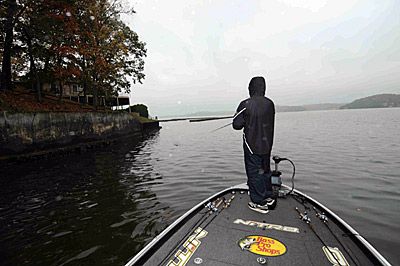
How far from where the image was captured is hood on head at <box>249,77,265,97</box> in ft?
15.7

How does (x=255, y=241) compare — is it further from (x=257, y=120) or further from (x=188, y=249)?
(x=257, y=120)

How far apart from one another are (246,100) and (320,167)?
995 cm

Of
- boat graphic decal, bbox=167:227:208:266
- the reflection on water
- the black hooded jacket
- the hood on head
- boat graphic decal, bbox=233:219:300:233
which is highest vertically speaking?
the hood on head

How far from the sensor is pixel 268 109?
4.68 meters

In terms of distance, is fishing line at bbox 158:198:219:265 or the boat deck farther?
fishing line at bbox 158:198:219:265

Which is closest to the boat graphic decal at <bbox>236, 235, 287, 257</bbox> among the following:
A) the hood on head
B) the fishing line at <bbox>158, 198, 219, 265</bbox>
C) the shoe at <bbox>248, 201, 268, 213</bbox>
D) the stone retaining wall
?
the fishing line at <bbox>158, 198, 219, 265</bbox>

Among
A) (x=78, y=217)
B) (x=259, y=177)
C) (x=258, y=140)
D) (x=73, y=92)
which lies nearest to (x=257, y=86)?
(x=258, y=140)

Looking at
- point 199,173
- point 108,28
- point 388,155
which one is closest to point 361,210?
Result: point 199,173

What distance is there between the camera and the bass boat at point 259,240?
277cm

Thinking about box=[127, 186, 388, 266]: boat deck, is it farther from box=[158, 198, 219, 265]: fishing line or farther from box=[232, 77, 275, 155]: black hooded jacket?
box=[232, 77, 275, 155]: black hooded jacket

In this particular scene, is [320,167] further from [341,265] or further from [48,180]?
[48,180]

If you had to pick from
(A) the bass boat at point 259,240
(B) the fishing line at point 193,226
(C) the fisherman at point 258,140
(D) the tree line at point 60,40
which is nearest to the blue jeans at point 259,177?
(C) the fisherman at point 258,140

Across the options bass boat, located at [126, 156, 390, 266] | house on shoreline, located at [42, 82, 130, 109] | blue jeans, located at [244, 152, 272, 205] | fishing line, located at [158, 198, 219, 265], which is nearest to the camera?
bass boat, located at [126, 156, 390, 266]

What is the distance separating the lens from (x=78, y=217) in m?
6.47
